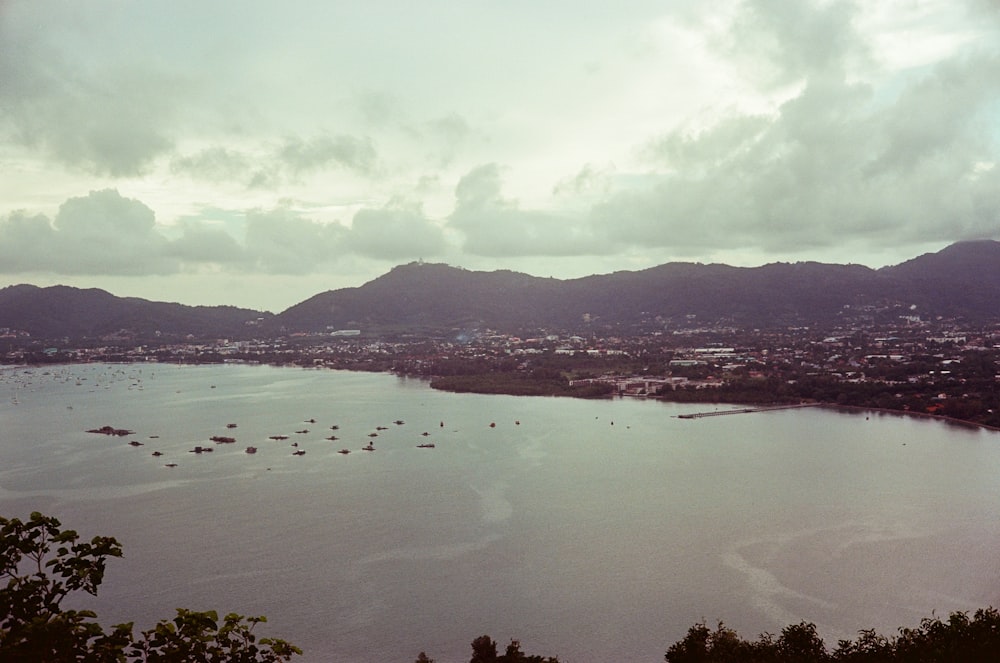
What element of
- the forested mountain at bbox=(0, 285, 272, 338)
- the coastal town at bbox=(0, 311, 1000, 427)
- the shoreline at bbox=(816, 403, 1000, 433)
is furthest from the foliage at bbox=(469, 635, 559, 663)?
the forested mountain at bbox=(0, 285, 272, 338)

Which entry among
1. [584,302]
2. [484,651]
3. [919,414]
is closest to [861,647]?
[484,651]

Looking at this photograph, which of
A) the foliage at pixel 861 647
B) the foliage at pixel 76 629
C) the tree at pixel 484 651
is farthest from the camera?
the tree at pixel 484 651

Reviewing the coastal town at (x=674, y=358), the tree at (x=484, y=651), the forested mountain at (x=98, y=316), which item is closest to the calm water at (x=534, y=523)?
the tree at (x=484, y=651)

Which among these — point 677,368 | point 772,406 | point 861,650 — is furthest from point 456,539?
point 677,368

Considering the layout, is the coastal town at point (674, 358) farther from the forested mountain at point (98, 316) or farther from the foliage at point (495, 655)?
the foliage at point (495, 655)

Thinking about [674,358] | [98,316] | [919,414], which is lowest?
[919,414]

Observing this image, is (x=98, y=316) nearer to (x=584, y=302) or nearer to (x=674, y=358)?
(x=584, y=302)

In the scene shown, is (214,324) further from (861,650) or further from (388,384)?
(861,650)
